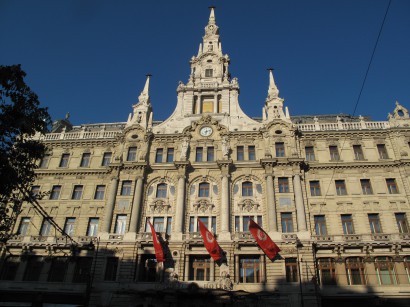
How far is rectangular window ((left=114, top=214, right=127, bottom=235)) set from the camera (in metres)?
38.6

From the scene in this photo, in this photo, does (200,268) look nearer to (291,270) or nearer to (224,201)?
(224,201)

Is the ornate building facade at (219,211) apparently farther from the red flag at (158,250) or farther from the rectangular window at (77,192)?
the red flag at (158,250)

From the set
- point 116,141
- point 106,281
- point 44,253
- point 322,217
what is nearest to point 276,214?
point 322,217

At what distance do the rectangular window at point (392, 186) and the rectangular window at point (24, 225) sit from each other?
40.6m

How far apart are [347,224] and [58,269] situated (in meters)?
30.7

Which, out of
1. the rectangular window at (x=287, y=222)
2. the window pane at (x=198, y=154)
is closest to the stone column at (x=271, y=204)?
the rectangular window at (x=287, y=222)

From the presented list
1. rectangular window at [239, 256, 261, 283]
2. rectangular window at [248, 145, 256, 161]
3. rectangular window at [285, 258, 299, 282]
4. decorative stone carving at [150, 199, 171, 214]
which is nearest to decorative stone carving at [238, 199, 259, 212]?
rectangular window at [239, 256, 261, 283]

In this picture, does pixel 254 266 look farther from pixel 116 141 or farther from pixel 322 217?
pixel 116 141

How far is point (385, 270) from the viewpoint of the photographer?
33.7m

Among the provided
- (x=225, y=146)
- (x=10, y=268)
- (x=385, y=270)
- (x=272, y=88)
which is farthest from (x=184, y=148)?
(x=385, y=270)

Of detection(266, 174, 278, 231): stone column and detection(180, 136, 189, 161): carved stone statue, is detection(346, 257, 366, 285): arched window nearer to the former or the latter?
detection(266, 174, 278, 231): stone column

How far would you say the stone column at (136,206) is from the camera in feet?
125

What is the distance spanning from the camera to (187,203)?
39.6 m

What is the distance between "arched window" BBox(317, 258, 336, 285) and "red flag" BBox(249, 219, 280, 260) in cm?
515
